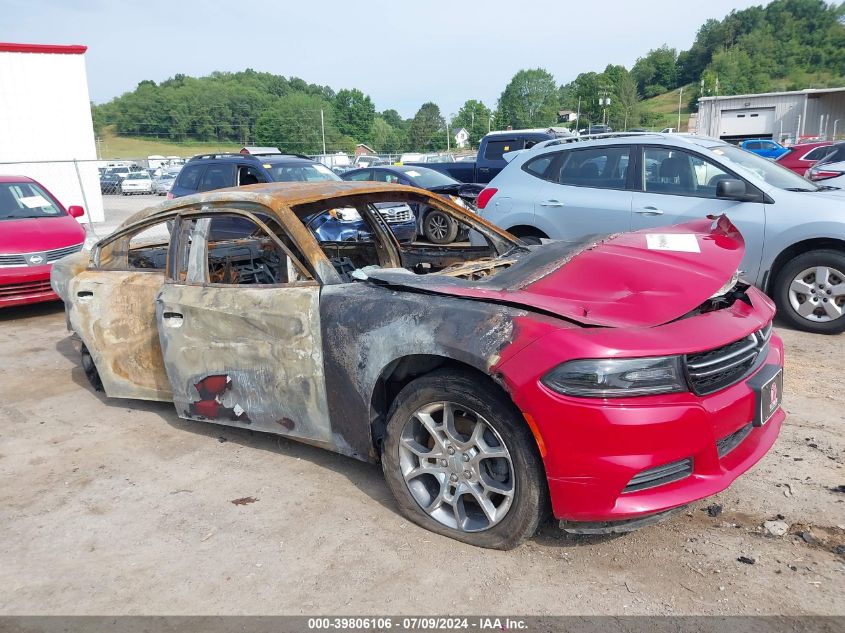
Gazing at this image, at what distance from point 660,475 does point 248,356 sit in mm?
2238

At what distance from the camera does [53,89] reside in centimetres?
1817

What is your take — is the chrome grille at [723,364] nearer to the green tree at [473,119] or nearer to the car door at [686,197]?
the car door at [686,197]

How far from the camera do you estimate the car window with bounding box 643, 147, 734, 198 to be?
6289mm

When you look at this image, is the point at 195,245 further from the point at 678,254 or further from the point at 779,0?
the point at 779,0

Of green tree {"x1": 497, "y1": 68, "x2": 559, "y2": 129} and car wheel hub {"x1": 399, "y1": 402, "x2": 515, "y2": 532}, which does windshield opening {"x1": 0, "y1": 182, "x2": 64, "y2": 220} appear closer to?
car wheel hub {"x1": 399, "y1": 402, "x2": 515, "y2": 532}

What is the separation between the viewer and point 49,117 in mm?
18297

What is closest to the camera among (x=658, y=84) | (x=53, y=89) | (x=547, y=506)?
(x=547, y=506)

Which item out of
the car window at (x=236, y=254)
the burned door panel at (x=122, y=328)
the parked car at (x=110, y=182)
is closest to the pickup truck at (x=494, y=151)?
the car window at (x=236, y=254)

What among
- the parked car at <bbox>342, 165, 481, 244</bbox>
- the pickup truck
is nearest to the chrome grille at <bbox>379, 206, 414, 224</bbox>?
the parked car at <bbox>342, 165, 481, 244</bbox>

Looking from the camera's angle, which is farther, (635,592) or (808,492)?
(808,492)

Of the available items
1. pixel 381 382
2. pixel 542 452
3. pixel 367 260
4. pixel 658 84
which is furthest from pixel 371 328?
pixel 658 84

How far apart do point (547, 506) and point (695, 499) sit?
22.8 inches

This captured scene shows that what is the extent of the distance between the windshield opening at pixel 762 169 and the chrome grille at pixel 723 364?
3836 mm

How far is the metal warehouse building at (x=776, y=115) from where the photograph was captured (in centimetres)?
5184
